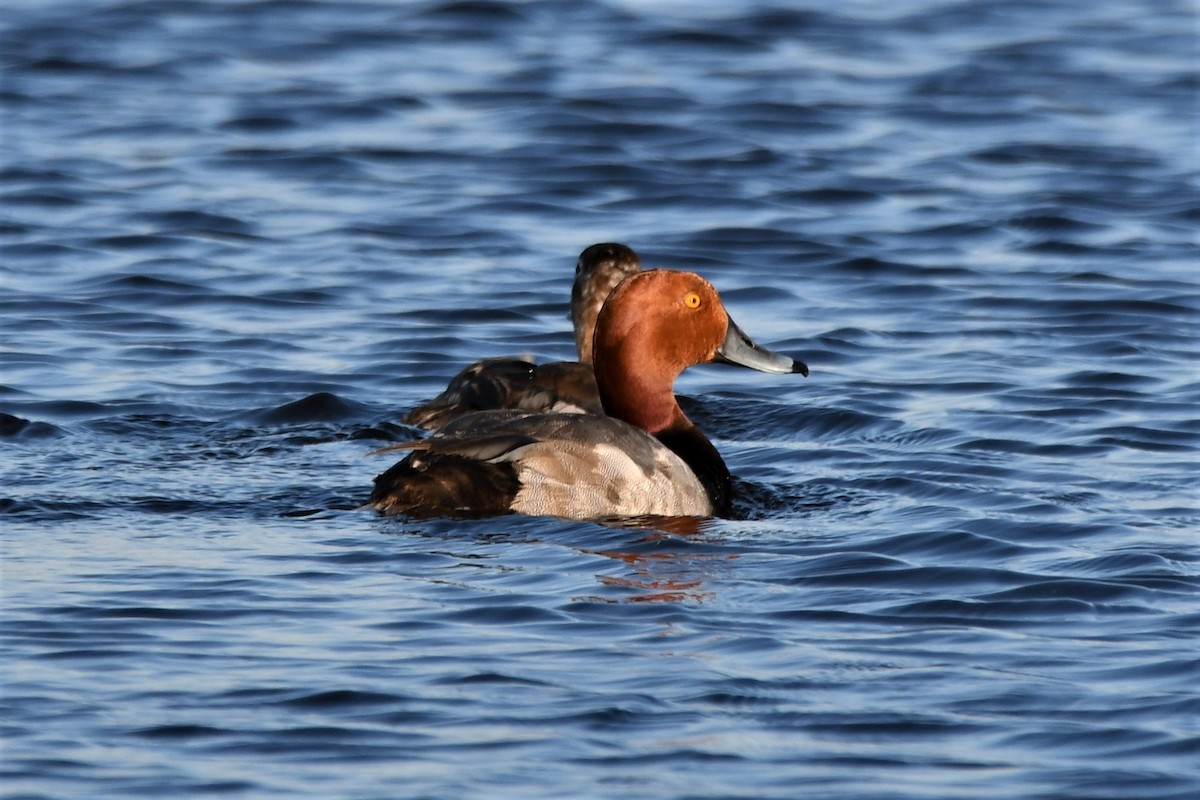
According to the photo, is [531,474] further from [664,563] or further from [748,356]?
[748,356]

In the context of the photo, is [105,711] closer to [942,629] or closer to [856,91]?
[942,629]

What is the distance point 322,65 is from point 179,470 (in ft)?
35.4

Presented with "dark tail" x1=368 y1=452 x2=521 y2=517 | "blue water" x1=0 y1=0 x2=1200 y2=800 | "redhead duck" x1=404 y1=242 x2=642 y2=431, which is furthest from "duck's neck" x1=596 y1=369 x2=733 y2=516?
"dark tail" x1=368 y1=452 x2=521 y2=517

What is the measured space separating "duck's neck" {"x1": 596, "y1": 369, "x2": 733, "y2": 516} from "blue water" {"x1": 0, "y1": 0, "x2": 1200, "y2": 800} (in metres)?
0.29

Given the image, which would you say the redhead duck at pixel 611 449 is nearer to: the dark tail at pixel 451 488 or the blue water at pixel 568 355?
the dark tail at pixel 451 488

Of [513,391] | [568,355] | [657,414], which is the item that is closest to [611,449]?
[657,414]

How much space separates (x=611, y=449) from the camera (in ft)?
27.0

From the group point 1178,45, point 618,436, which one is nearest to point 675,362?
point 618,436

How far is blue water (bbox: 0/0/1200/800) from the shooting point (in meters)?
5.97

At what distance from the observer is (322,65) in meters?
19.4

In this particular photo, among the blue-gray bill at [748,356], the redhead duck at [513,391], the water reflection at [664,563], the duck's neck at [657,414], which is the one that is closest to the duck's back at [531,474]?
the water reflection at [664,563]

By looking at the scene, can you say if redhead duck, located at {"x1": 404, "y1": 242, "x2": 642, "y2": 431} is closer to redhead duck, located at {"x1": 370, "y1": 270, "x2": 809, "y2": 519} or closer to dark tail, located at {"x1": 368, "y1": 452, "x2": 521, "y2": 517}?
redhead duck, located at {"x1": 370, "y1": 270, "x2": 809, "y2": 519}

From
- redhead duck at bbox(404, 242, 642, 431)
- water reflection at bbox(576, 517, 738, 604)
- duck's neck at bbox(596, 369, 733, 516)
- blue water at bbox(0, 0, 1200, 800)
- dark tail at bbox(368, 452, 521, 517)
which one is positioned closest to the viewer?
blue water at bbox(0, 0, 1200, 800)

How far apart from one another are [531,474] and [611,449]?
341mm
